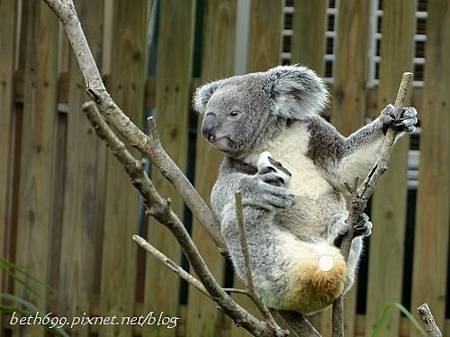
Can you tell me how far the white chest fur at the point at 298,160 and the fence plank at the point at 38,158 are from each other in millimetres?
1821

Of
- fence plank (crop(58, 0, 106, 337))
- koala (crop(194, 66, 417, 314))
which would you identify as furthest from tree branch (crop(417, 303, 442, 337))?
fence plank (crop(58, 0, 106, 337))

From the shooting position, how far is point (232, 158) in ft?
10.5

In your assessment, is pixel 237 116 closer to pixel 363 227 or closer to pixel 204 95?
pixel 204 95

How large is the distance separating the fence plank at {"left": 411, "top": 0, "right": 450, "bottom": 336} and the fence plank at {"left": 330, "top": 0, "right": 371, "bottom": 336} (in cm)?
29

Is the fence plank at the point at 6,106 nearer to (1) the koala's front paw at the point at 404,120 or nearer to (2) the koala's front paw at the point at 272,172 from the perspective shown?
(2) the koala's front paw at the point at 272,172

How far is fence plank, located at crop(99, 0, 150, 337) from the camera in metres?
4.65

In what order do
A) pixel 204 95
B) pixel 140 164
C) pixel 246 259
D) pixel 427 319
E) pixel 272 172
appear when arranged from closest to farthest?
pixel 140 164, pixel 246 259, pixel 427 319, pixel 272 172, pixel 204 95

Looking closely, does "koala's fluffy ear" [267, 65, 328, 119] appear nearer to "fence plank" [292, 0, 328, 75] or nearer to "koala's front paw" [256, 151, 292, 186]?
"koala's front paw" [256, 151, 292, 186]

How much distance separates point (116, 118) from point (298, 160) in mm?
665

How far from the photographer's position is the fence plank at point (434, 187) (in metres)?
4.54

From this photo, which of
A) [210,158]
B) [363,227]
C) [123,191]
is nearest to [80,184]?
[123,191]

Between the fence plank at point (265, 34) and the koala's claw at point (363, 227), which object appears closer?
the koala's claw at point (363, 227)

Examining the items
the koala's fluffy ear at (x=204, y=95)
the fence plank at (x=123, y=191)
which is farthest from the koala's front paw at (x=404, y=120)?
the fence plank at (x=123, y=191)

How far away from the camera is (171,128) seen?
465cm
